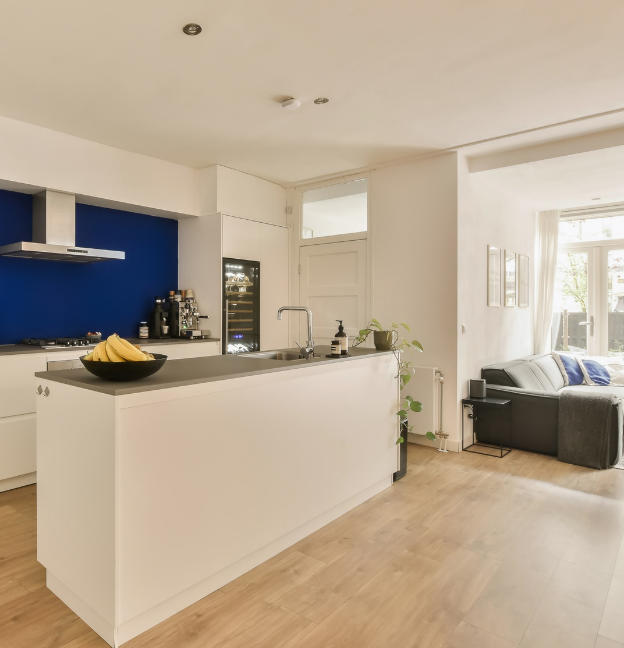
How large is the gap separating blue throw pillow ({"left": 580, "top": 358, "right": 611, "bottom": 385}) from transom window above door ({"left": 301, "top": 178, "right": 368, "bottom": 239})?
284 centimetres

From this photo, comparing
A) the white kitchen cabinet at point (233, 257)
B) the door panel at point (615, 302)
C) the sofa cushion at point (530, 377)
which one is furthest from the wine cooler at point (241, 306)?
the door panel at point (615, 302)

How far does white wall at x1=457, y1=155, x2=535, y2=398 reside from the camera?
13.8 feet

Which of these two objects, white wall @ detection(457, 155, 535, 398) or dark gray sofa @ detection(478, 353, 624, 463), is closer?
dark gray sofa @ detection(478, 353, 624, 463)

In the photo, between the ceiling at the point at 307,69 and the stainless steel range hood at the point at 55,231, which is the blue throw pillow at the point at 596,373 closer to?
the ceiling at the point at 307,69

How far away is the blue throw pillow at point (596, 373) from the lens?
5035 mm

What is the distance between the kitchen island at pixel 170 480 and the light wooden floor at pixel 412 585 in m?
0.12

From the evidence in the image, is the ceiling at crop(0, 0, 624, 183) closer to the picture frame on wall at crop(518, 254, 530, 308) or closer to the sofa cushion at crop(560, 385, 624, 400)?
the picture frame on wall at crop(518, 254, 530, 308)

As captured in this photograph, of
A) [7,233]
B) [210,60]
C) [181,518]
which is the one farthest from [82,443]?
[7,233]

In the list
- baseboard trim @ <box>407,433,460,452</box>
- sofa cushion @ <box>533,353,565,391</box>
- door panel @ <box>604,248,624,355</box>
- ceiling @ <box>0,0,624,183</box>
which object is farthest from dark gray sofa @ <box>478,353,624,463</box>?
ceiling @ <box>0,0,624,183</box>

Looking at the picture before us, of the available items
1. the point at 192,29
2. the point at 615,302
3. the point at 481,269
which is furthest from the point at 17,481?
the point at 615,302

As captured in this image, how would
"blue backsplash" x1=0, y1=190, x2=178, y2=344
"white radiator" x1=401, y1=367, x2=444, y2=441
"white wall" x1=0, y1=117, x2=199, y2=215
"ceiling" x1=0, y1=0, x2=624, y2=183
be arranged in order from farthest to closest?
"white radiator" x1=401, y1=367, x2=444, y2=441
"blue backsplash" x1=0, y1=190, x2=178, y2=344
"white wall" x1=0, y1=117, x2=199, y2=215
"ceiling" x1=0, y1=0, x2=624, y2=183

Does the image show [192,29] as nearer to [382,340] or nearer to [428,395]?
[382,340]

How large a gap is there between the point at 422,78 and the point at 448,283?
177 cm

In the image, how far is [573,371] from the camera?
205 inches
